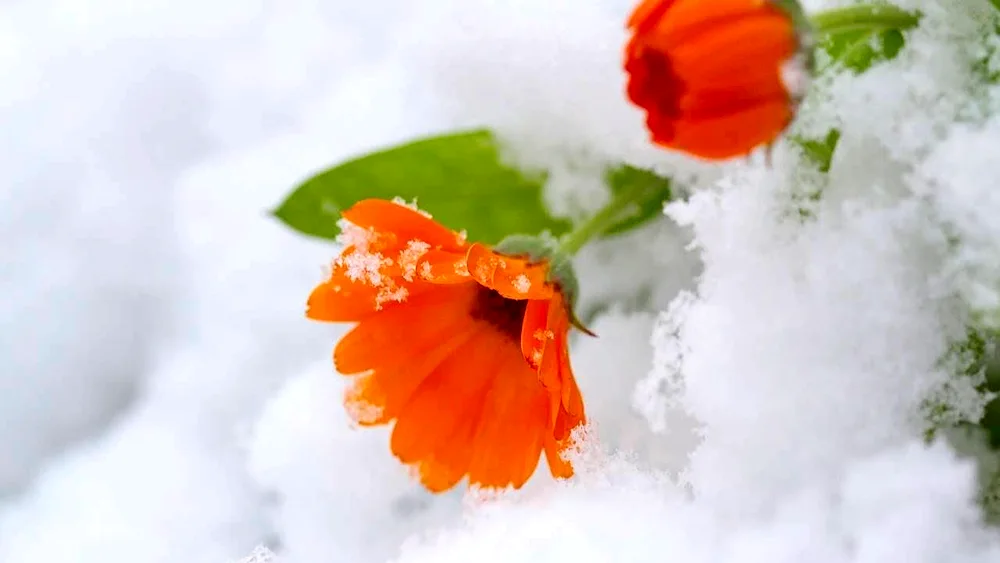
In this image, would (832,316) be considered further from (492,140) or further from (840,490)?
(492,140)

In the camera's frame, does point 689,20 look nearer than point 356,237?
Yes

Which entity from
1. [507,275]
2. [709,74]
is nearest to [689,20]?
[709,74]

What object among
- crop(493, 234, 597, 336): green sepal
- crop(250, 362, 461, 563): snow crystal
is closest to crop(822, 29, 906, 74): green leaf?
crop(493, 234, 597, 336): green sepal

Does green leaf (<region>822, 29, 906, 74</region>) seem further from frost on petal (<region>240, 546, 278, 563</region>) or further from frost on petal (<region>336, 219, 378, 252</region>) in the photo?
frost on petal (<region>240, 546, 278, 563</region>)

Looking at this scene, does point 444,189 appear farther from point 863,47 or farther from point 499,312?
point 863,47

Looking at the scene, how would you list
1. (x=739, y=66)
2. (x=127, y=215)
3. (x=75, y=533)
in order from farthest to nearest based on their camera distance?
(x=127, y=215) < (x=75, y=533) < (x=739, y=66)

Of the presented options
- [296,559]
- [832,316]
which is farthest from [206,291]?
[832,316]

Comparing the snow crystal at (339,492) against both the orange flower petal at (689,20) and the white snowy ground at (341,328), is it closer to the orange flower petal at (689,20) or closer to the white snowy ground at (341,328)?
the white snowy ground at (341,328)
